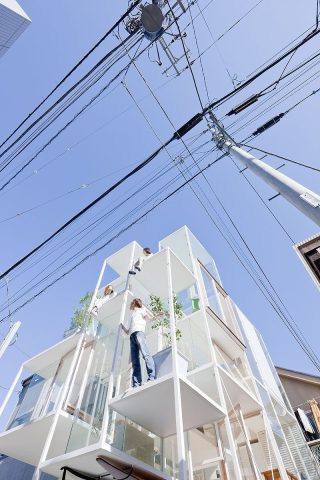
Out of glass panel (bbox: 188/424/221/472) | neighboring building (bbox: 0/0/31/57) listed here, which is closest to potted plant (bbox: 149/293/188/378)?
glass panel (bbox: 188/424/221/472)

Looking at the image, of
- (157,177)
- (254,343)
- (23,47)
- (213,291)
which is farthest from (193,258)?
(23,47)

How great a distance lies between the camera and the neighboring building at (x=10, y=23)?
7.03 metres

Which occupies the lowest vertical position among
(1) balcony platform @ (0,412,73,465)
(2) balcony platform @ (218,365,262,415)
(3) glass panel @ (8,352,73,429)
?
(1) balcony platform @ (0,412,73,465)

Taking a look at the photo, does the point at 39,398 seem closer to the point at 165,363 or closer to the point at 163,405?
the point at 163,405

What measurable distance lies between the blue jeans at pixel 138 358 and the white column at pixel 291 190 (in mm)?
3162

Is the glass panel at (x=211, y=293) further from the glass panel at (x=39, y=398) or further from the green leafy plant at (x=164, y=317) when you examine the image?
the glass panel at (x=39, y=398)

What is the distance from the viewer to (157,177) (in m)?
7.24

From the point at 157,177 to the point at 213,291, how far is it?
12.0ft

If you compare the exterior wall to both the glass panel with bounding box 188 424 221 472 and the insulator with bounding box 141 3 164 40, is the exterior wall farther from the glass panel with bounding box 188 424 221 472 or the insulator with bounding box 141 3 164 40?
the insulator with bounding box 141 3 164 40

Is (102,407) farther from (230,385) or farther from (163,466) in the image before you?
(230,385)

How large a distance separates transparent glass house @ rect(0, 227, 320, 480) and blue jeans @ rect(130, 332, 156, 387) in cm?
15

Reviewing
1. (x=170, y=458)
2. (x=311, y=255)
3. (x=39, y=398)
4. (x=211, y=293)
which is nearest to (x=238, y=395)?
(x=170, y=458)

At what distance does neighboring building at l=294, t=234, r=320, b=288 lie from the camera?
560cm

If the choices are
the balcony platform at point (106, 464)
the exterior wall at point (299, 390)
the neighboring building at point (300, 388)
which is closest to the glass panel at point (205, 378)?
the balcony platform at point (106, 464)
